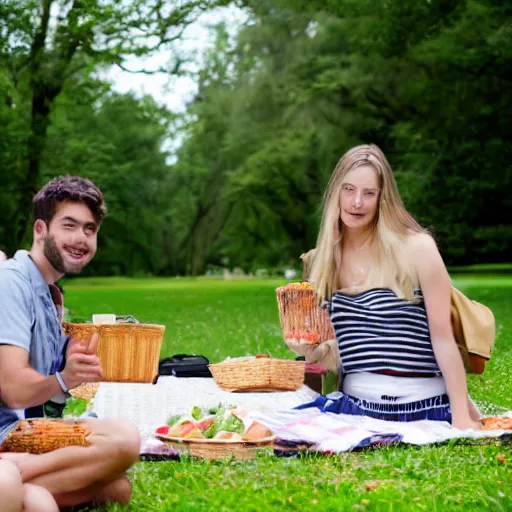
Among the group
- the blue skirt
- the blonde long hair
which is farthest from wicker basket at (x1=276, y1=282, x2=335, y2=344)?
the blue skirt

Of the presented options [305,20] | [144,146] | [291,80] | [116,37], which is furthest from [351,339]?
[144,146]

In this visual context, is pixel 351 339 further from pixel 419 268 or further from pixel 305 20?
pixel 305 20

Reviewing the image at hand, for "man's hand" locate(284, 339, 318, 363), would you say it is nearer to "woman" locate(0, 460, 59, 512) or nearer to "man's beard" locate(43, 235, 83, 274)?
"man's beard" locate(43, 235, 83, 274)

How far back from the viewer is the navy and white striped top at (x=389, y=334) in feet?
17.4

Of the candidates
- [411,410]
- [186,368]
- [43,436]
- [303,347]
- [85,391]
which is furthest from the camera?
[186,368]

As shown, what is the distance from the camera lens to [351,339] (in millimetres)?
5395

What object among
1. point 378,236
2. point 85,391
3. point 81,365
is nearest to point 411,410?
point 378,236

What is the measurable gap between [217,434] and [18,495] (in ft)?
6.52

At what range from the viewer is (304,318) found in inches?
229

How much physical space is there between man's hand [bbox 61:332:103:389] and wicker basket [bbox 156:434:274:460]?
1.88 metres

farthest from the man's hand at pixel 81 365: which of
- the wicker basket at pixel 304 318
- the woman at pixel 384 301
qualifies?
the wicker basket at pixel 304 318

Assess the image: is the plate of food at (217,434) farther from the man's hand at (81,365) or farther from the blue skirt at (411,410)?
the man's hand at (81,365)

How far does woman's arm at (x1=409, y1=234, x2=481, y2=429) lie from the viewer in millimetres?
5148

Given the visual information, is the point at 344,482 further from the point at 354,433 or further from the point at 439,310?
the point at 439,310
